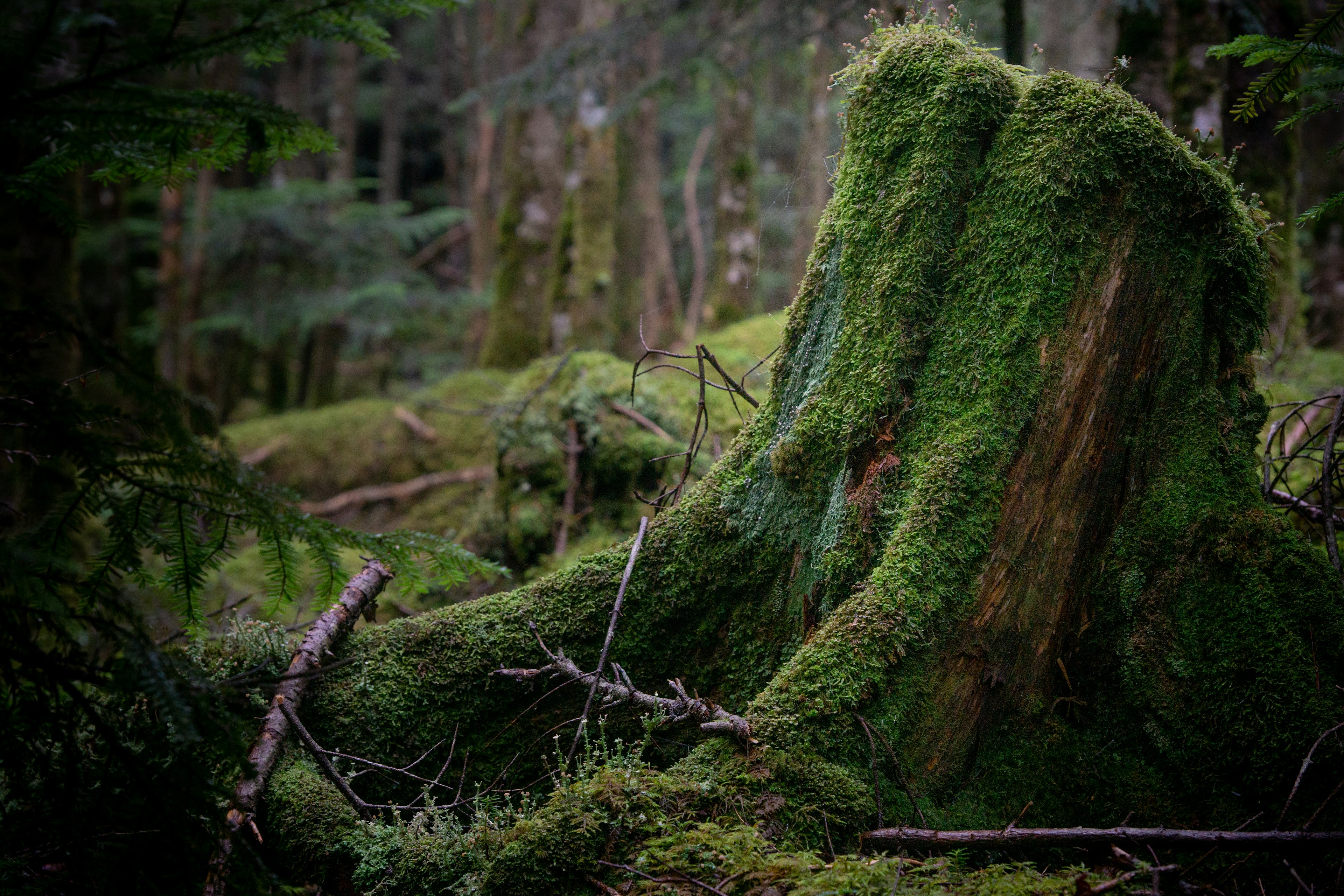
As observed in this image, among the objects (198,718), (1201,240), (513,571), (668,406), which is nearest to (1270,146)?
(1201,240)

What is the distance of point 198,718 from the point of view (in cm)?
195

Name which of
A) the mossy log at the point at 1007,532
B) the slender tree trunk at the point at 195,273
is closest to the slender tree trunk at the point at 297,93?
the slender tree trunk at the point at 195,273

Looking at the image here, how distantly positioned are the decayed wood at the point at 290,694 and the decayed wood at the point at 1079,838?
1.98 meters

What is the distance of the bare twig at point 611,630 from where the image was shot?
2900 mm

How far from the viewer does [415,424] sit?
32.8 feet

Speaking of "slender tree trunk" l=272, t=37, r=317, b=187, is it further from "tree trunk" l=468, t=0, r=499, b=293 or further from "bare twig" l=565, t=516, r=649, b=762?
"bare twig" l=565, t=516, r=649, b=762

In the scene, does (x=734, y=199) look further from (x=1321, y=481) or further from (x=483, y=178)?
(x=1321, y=481)

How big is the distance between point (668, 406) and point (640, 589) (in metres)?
3.63

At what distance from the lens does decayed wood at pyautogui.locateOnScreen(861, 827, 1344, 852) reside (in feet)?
7.81

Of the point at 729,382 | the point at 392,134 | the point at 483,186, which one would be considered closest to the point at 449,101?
the point at 392,134

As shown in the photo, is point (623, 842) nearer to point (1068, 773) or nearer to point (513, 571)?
point (1068, 773)

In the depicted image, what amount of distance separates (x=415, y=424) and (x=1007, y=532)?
28.0 feet

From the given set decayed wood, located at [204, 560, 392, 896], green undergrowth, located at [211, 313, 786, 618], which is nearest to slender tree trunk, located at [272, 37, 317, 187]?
green undergrowth, located at [211, 313, 786, 618]

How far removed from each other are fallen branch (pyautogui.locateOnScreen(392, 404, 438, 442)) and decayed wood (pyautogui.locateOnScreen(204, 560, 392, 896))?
239 inches
